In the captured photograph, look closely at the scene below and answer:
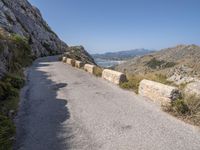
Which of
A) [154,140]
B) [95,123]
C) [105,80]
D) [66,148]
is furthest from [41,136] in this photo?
[105,80]

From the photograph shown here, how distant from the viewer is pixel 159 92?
9031mm

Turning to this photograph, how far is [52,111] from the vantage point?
8.80 m

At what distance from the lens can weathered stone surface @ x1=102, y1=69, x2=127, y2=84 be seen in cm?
1325

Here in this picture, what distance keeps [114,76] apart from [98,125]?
6.95 metres

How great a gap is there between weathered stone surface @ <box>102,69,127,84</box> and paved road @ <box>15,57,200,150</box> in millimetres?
2122

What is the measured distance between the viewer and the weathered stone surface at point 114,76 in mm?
13251

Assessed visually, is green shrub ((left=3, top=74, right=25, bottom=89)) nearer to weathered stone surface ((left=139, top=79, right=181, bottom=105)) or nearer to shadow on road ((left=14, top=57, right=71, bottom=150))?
shadow on road ((left=14, top=57, right=71, bottom=150))

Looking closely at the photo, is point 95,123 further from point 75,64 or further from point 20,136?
point 75,64

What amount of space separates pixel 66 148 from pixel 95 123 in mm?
1666

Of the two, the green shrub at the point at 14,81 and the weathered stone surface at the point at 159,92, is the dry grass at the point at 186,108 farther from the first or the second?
the green shrub at the point at 14,81

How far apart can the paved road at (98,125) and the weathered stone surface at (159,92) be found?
A: 0.99 feet

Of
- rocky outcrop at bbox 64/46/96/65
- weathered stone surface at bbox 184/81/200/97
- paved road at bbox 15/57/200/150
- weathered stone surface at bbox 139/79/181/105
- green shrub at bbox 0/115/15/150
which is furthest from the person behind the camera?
rocky outcrop at bbox 64/46/96/65

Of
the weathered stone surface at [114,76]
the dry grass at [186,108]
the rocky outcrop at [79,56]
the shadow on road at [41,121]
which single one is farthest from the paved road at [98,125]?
the rocky outcrop at [79,56]

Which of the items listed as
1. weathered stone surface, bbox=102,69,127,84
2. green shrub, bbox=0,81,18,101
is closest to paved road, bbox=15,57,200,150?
green shrub, bbox=0,81,18,101
